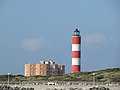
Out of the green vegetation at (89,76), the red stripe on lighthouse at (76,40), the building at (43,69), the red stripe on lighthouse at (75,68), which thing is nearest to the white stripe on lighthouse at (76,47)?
the red stripe on lighthouse at (76,40)

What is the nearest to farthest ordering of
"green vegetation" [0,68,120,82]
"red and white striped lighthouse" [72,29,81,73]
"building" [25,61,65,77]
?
1. "green vegetation" [0,68,120,82]
2. "red and white striped lighthouse" [72,29,81,73]
3. "building" [25,61,65,77]

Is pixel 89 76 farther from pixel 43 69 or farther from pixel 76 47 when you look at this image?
pixel 43 69

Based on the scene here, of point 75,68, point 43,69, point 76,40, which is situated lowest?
point 75,68

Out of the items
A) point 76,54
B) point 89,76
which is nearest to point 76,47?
point 76,54

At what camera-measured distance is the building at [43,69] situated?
178500 millimetres

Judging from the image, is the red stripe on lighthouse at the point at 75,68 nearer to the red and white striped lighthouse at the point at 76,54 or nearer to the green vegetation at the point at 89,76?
the red and white striped lighthouse at the point at 76,54

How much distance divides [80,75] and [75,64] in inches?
151

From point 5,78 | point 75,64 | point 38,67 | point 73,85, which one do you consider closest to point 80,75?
point 75,64

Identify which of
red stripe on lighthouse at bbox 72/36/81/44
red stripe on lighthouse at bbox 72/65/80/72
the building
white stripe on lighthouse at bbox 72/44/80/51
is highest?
red stripe on lighthouse at bbox 72/36/81/44

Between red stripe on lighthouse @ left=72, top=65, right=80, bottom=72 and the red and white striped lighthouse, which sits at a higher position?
the red and white striped lighthouse

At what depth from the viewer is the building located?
586ft

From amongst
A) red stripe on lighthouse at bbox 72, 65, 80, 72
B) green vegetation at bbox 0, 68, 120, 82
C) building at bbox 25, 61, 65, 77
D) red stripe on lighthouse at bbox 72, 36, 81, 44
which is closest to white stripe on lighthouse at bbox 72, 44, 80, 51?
red stripe on lighthouse at bbox 72, 36, 81, 44

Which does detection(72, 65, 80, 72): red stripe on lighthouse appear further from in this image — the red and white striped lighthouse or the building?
the building

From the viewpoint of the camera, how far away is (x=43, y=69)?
18000cm
